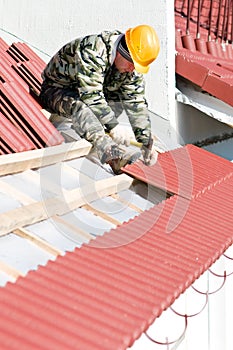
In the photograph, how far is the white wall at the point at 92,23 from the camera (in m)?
6.54

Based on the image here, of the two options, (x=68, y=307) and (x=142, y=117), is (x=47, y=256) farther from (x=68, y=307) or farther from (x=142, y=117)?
(x=142, y=117)

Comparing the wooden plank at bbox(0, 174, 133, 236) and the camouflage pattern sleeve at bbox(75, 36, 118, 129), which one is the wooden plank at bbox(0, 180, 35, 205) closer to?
the wooden plank at bbox(0, 174, 133, 236)

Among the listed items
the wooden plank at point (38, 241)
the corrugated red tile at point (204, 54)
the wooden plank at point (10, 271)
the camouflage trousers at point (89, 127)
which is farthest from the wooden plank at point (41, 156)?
the corrugated red tile at point (204, 54)

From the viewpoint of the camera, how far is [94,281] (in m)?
2.81

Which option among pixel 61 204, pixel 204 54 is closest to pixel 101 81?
pixel 61 204

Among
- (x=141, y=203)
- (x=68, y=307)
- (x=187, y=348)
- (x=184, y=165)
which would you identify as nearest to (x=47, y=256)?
(x=68, y=307)

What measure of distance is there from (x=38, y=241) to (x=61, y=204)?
1.73ft

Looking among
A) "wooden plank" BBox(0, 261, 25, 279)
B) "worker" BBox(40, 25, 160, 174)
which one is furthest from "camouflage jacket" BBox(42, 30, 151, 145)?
"wooden plank" BBox(0, 261, 25, 279)

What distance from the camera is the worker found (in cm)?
470

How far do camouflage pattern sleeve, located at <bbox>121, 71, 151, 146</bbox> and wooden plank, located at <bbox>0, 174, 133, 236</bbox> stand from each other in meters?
1.07

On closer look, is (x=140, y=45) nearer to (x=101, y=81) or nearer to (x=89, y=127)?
(x=101, y=81)

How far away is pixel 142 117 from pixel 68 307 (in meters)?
3.35

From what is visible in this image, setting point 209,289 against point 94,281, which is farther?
point 209,289

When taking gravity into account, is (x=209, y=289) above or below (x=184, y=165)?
below
